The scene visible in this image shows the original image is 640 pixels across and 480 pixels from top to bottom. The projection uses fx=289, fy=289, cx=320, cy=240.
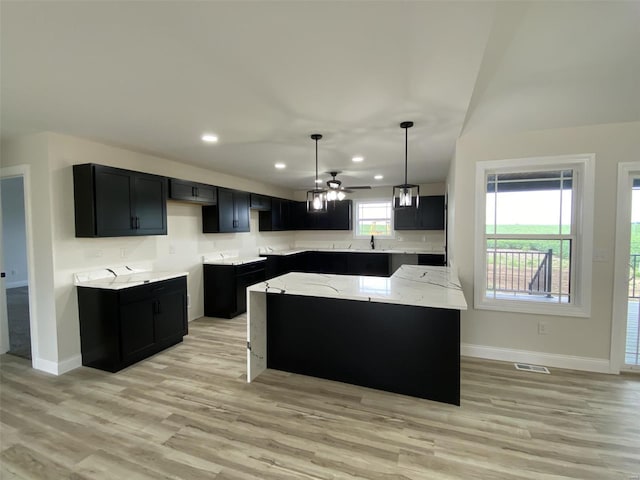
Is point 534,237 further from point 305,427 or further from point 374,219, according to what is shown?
point 374,219

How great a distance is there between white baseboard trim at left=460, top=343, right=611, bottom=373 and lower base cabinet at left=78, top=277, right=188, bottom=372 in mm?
3602

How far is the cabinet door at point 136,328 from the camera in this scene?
118 inches

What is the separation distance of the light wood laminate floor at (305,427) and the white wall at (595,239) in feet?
0.98

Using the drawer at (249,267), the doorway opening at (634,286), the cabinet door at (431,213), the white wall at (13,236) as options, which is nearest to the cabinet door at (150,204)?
the drawer at (249,267)

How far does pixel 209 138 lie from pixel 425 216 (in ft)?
15.7

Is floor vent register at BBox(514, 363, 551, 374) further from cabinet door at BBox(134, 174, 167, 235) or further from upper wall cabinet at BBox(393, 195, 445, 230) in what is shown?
cabinet door at BBox(134, 174, 167, 235)

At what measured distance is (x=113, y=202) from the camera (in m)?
3.17

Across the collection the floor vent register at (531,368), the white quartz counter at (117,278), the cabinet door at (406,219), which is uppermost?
the cabinet door at (406,219)

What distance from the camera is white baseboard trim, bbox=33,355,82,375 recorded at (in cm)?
301

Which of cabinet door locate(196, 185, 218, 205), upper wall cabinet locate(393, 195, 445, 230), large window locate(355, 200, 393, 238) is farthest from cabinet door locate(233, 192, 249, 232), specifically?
upper wall cabinet locate(393, 195, 445, 230)

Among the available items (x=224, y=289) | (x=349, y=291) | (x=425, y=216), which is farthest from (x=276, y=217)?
(x=349, y=291)

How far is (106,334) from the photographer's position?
3014 mm

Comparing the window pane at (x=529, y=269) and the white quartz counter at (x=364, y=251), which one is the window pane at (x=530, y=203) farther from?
the white quartz counter at (x=364, y=251)

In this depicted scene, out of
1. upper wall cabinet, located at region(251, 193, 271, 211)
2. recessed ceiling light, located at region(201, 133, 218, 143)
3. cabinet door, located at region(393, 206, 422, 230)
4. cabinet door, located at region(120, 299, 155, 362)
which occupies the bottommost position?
cabinet door, located at region(120, 299, 155, 362)
